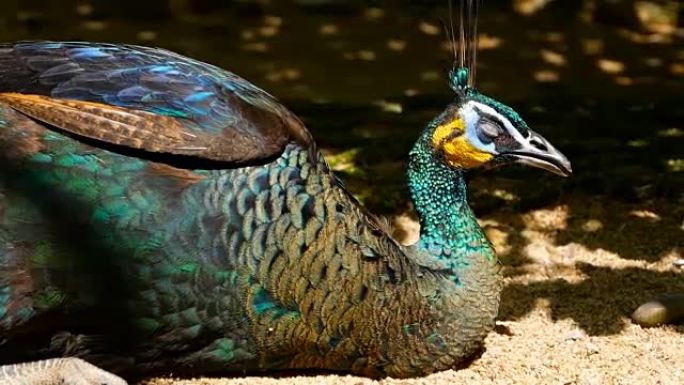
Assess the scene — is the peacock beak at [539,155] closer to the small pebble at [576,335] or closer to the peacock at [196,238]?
the peacock at [196,238]

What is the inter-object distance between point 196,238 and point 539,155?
4.30ft

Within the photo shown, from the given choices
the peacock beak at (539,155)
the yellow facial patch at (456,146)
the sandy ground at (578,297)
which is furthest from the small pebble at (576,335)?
the yellow facial patch at (456,146)

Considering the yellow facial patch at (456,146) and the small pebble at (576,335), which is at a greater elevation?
the yellow facial patch at (456,146)

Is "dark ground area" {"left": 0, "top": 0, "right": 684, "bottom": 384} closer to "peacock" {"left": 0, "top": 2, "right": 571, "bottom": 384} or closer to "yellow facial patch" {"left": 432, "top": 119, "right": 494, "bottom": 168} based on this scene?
"peacock" {"left": 0, "top": 2, "right": 571, "bottom": 384}

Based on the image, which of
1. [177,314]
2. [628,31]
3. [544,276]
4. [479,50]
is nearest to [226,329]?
[177,314]

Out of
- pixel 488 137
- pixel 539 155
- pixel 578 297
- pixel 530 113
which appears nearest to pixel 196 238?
pixel 488 137

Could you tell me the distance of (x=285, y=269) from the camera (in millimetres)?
3893

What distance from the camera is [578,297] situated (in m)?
4.98

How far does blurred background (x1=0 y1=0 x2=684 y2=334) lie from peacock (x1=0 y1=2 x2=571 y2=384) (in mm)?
929

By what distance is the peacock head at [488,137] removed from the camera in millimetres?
4195

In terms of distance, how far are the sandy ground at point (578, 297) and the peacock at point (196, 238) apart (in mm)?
187

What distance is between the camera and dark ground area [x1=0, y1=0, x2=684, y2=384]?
4680mm

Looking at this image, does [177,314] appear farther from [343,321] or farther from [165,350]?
[343,321]

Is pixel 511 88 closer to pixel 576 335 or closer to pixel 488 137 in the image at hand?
pixel 576 335
